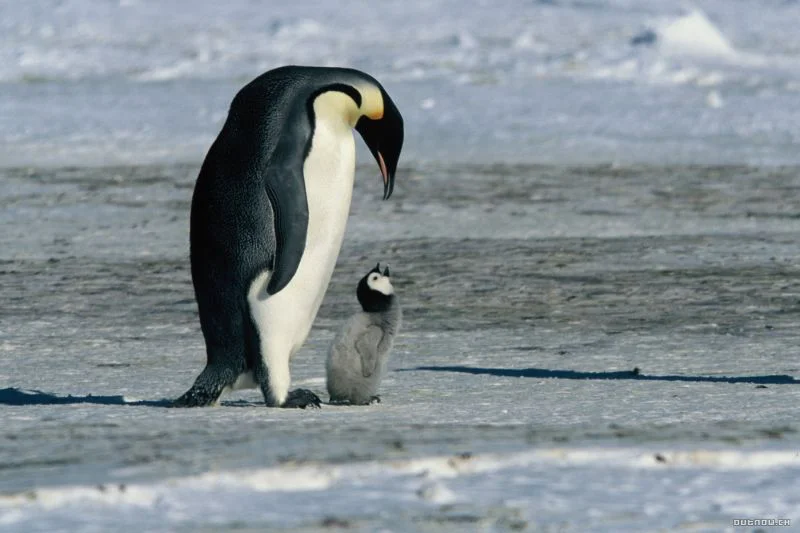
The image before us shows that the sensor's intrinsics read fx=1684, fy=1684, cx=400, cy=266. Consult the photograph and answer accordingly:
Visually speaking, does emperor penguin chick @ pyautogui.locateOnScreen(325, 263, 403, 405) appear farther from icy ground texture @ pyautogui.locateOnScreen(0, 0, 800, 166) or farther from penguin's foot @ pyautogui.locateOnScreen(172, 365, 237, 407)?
icy ground texture @ pyautogui.locateOnScreen(0, 0, 800, 166)

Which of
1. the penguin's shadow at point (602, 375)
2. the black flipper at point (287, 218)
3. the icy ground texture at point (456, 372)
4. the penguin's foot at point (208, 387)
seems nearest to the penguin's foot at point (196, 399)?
the penguin's foot at point (208, 387)

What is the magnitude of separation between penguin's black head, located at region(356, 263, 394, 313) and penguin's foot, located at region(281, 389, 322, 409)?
0.33 m

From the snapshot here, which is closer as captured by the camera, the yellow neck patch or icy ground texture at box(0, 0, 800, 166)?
the yellow neck patch

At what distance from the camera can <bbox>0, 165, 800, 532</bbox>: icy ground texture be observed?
307cm

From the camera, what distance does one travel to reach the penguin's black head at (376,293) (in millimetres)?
4703

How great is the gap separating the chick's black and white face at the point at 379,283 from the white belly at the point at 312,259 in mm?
153

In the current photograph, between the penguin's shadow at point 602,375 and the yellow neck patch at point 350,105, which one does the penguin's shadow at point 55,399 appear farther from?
the penguin's shadow at point 602,375

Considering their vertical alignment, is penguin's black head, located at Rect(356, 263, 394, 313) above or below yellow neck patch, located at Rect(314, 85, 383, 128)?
below

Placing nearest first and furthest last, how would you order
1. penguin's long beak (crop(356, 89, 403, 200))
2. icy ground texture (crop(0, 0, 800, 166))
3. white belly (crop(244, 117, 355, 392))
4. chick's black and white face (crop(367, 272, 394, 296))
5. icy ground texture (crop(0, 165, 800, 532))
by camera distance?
1. icy ground texture (crop(0, 165, 800, 532))
2. white belly (crop(244, 117, 355, 392))
3. chick's black and white face (crop(367, 272, 394, 296))
4. penguin's long beak (crop(356, 89, 403, 200))
5. icy ground texture (crop(0, 0, 800, 166))

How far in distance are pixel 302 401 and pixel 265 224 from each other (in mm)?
489

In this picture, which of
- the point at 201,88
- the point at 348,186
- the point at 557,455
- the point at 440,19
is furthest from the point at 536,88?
the point at 557,455

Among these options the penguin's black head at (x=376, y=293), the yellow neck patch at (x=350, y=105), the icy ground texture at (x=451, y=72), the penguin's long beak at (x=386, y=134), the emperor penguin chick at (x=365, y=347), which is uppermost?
the yellow neck patch at (x=350, y=105)

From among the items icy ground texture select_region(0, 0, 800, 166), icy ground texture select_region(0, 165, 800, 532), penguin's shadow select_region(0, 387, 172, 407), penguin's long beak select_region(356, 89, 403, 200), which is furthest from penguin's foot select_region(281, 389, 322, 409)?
icy ground texture select_region(0, 0, 800, 166)

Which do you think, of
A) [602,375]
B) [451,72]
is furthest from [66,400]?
[451,72]
